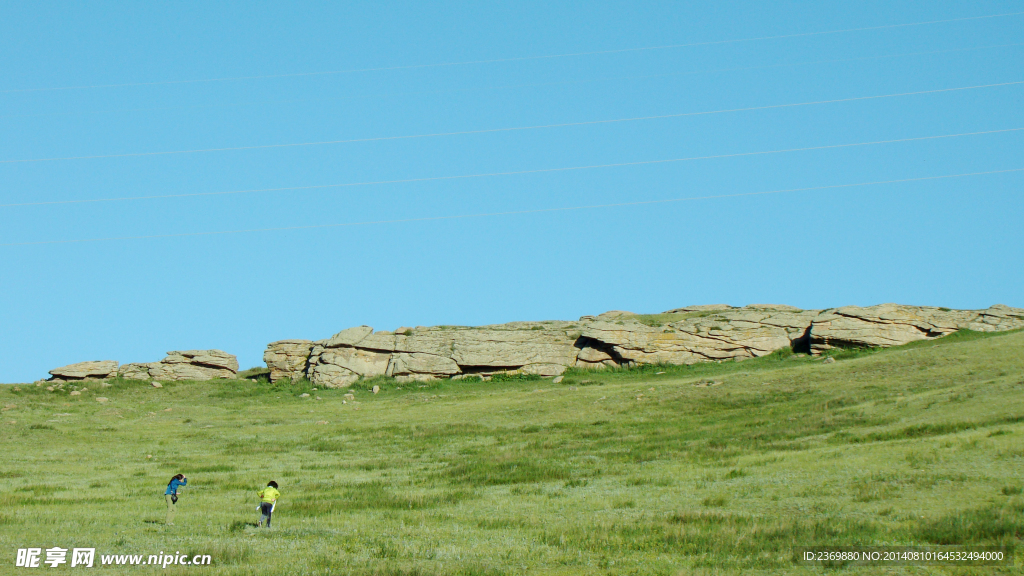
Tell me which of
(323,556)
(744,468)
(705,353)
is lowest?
(323,556)

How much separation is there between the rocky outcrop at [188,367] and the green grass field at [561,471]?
25.6 ft

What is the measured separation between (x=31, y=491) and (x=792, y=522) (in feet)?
77.9

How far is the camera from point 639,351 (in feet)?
213

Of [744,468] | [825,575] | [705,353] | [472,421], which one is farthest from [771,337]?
[825,575]

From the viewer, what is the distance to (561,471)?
30688 mm

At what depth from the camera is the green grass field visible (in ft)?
58.0

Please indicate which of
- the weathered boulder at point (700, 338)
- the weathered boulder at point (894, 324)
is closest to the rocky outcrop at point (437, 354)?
the weathered boulder at point (700, 338)

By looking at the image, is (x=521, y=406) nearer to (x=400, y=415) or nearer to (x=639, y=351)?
(x=400, y=415)

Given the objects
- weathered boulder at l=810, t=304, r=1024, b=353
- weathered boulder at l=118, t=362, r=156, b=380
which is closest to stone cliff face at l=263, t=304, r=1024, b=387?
weathered boulder at l=810, t=304, r=1024, b=353

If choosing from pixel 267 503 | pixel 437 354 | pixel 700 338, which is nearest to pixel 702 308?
pixel 700 338

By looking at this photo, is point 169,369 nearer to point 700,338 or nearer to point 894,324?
point 700,338

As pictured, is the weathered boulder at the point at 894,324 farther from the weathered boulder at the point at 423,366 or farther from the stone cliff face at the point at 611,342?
the weathered boulder at the point at 423,366

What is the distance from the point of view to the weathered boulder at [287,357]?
224 ft

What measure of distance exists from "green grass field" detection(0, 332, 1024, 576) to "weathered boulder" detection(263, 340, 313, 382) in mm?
8389
